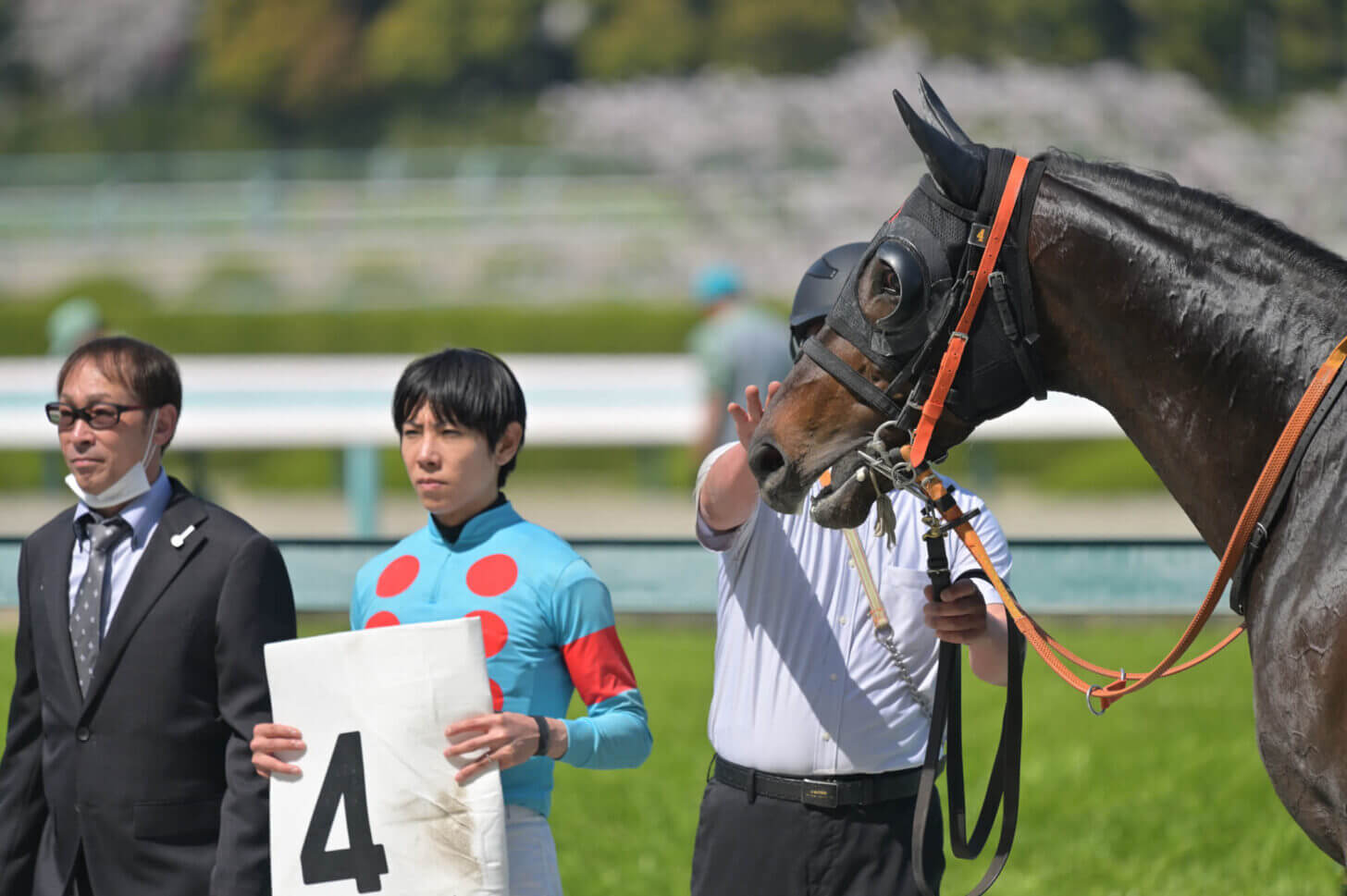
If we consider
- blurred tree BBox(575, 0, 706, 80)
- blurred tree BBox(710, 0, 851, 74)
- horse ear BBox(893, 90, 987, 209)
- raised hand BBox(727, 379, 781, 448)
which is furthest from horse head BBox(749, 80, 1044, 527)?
blurred tree BBox(575, 0, 706, 80)

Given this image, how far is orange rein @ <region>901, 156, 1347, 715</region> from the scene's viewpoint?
2.48 m

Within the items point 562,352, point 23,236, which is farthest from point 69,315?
point 23,236

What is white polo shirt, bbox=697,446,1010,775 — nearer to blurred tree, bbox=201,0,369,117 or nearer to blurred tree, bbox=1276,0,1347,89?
blurred tree, bbox=1276,0,1347,89

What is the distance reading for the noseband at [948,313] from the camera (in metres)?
2.65

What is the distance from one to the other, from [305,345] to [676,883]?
49.7 feet

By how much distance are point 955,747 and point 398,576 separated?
1.11 meters

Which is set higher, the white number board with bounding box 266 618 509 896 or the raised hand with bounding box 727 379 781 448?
the raised hand with bounding box 727 379 781 448

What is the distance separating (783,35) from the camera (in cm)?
2959

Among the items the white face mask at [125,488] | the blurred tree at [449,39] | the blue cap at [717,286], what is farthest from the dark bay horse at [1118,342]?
the blurred tree at [449,39]

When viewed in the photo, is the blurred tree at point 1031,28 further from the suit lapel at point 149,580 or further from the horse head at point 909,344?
the suit lapel at point 149,580

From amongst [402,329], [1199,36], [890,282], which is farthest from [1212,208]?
[1199,36]

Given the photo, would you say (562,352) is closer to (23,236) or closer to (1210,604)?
(23,236)

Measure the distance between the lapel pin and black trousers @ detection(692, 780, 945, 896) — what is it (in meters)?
1.18

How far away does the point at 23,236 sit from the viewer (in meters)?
23.9
